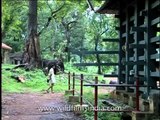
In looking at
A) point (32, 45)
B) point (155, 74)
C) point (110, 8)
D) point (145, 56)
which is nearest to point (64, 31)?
point (32, 45)

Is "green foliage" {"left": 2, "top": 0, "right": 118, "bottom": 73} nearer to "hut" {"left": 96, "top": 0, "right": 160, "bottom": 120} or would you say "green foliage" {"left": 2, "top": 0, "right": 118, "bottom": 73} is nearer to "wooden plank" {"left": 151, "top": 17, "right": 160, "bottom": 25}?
"hut" {"left": 96, "top": 0, "right": 160, "bottom": 120}

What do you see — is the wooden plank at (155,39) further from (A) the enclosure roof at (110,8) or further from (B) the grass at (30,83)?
(B) the grass at (30,83)

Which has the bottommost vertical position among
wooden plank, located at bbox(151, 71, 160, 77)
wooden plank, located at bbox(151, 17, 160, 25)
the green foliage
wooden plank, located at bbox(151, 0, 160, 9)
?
wooden plank, located at bbox(151, 71, 160, 77)

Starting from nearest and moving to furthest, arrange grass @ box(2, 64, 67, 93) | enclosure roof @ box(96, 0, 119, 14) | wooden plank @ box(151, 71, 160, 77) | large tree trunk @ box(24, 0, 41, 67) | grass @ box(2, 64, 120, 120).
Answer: wooden plank @ box(151, 71, 160, 77)
enclosure roof @ box(96, 0, 119, 14)
grass @ box(2, 64, 120, 120)
grass @ box(2, 64, 67, 93)
large tree trunk @ box(24, 0, 41, 67)

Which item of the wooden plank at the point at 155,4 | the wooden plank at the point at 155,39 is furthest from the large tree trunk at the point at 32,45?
the wooden plank at the point at 155,4

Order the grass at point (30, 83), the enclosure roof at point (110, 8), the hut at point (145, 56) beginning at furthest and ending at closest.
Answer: the grass at point (30, 83), the enclosure roof at point (110, 8), the hut at point (145, 56)

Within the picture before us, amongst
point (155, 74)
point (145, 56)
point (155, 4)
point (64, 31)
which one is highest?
point (64, 31)

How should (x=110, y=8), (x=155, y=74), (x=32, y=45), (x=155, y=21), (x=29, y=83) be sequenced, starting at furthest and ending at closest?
1. (x=32, y=45)
2. (x=29, y=83)
3. (x=110, y=8)
4. (x=155, y=21)
5. (x=155, y=74)

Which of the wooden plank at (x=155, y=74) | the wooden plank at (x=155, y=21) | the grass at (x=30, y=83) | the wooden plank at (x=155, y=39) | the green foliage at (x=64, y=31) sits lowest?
the grass at (x=30, y=83)

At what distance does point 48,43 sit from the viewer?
58.7 m

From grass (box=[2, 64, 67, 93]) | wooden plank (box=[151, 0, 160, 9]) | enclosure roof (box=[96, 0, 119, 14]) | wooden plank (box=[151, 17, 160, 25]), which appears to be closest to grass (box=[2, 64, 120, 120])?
grass (box=[2, 64, 67, 93])

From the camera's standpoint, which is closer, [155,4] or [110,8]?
[155,4]

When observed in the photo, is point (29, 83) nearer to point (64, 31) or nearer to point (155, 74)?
point (155, 74)

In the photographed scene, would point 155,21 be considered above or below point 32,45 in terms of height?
below
